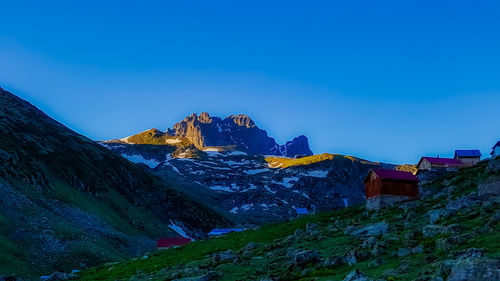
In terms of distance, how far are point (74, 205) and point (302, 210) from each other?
6469cm

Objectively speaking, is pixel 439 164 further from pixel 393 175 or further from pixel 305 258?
pixel 305 258

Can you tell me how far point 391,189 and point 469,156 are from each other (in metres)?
63.5

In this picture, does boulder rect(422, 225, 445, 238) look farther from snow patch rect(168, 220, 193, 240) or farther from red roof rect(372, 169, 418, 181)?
snow patch rect(168, 220, 193, 240)

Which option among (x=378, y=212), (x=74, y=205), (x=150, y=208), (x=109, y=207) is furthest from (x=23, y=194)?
(x=378, y=212)

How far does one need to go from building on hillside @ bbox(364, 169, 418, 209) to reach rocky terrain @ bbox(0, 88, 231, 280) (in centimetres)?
5448

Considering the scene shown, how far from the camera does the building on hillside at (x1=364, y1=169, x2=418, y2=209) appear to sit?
66.9 metres

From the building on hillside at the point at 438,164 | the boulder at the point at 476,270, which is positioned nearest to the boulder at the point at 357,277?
the boulder at the point at 476,270

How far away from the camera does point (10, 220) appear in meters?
86.9

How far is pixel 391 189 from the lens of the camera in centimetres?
6775

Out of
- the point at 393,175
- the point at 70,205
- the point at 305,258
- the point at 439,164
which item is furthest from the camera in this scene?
the point at 70,205

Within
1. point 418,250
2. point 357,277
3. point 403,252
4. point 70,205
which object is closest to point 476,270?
point 357,277

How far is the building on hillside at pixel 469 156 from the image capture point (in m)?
117

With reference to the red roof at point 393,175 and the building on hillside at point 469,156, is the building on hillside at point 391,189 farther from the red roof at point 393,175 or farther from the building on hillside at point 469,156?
the building on hillside at point 469,156

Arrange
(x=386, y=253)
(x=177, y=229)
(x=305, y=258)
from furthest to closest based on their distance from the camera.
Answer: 1. (x=177, y=229)
2. (x=305, y=258)
3. (x=386, y=253)
